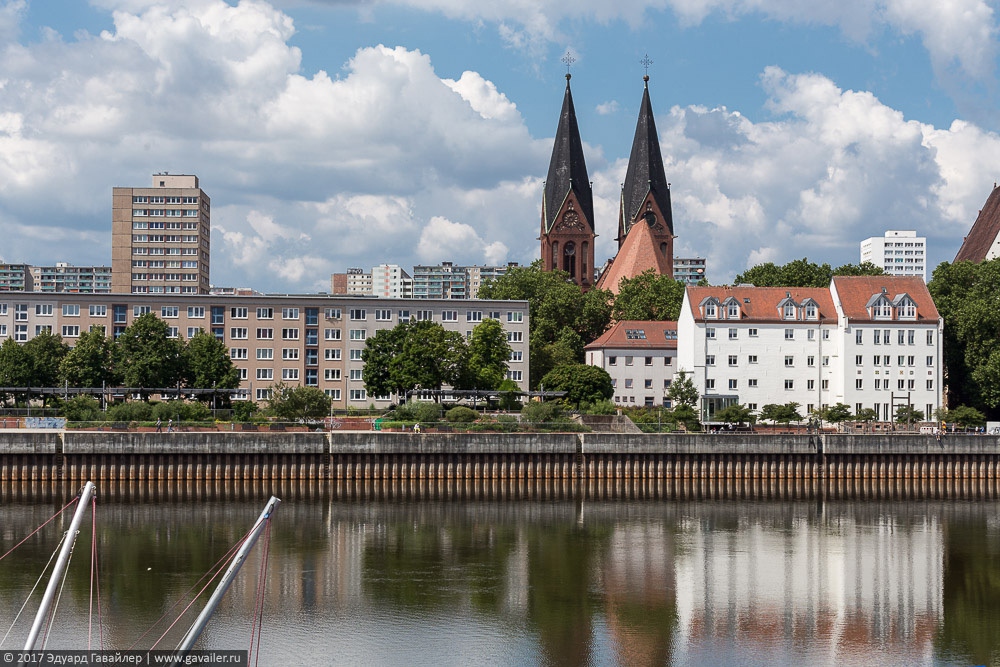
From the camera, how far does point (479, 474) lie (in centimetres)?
6994

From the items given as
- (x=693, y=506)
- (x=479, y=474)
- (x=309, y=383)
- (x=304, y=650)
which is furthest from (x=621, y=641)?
(x=309, y=383)

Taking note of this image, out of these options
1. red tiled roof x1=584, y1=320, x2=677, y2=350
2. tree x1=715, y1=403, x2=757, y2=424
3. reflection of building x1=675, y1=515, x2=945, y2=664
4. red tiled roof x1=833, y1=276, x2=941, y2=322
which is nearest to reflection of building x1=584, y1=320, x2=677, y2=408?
red tiled roof x1=584, y1=320, x2=677, y2=350

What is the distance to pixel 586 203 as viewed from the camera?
159 metres

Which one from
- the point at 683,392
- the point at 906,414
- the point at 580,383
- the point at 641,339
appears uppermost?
the point at 641,339

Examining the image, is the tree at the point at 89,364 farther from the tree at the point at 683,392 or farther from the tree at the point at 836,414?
the tree at the point at 836,414

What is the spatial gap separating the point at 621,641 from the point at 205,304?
73.4m

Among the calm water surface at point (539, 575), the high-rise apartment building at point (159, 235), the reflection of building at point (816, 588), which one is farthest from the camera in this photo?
the high-rise apartment building at point (159, 235)

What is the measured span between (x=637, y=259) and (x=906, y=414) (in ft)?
177

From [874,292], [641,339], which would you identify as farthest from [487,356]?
[874,292]

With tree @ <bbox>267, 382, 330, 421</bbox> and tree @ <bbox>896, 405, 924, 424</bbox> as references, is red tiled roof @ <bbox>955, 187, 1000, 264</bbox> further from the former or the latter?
tree @ <bbox>267, 382, 330, 421</bbox>

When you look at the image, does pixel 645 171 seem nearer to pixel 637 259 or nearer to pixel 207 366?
pixel 637 259

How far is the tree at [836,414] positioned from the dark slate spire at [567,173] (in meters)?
73.8

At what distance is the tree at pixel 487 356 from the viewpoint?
9231cm

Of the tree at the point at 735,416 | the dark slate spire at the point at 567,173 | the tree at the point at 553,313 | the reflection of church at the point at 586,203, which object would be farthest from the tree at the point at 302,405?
the dark slate spire at the point at 567,173
